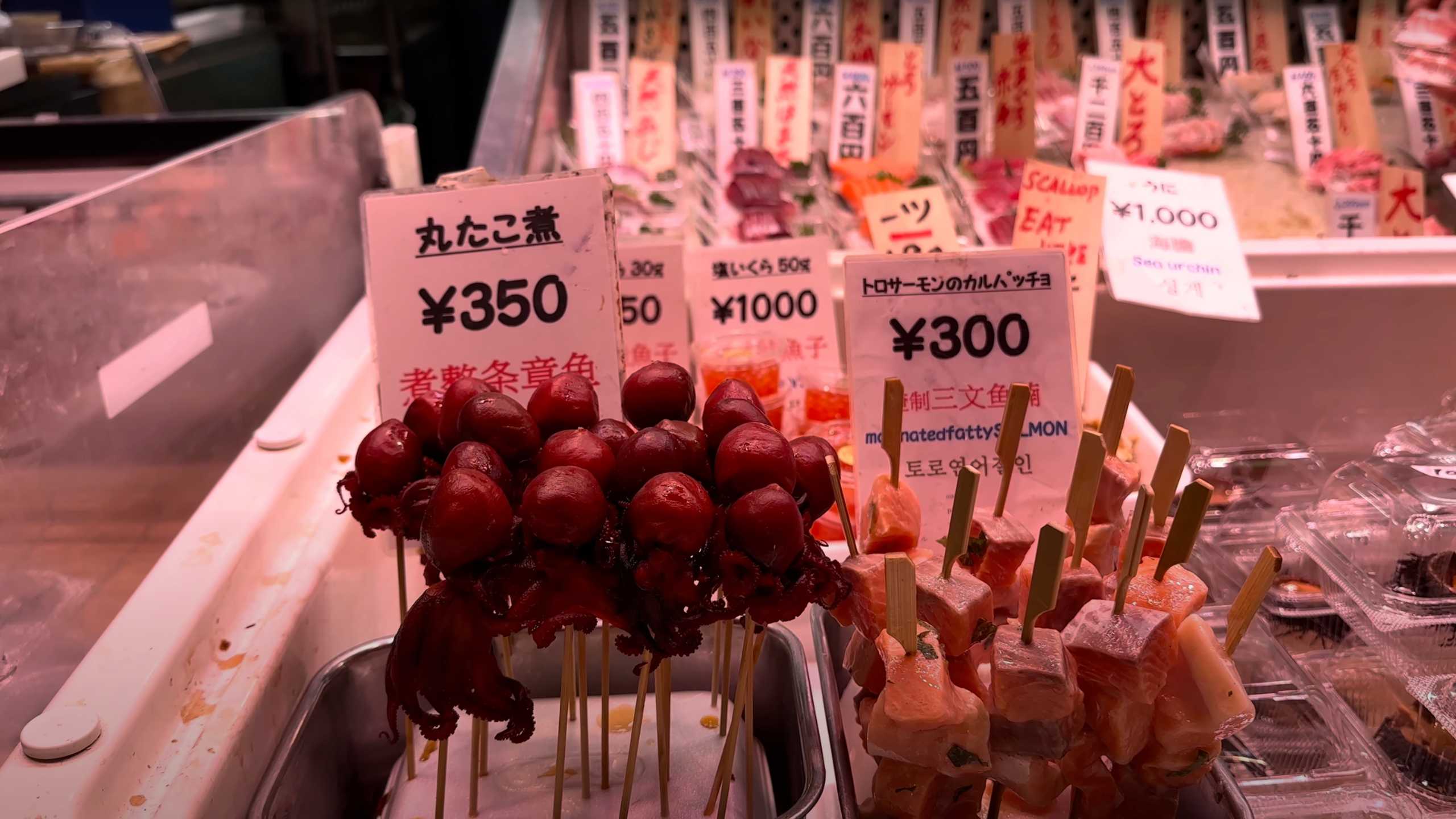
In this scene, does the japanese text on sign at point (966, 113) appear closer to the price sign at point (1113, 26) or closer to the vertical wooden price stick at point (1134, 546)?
the price sign at point (1113, 26)

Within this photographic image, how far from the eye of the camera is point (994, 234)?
8.96 feet

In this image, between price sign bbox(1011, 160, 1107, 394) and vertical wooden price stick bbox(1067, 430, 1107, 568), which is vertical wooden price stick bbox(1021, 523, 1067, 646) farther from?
price sign bbox(1011, 160, 1107, 394)

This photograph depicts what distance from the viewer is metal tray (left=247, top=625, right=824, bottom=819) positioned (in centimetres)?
116

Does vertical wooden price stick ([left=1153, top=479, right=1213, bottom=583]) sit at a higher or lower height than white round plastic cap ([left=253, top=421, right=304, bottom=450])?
higher

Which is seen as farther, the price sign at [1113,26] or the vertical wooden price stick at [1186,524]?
the price sign at [1113,26]

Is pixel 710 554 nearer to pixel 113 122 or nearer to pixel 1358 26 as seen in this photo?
pixel 113 122

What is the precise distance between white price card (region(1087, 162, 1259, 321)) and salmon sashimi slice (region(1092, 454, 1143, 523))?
84 cm

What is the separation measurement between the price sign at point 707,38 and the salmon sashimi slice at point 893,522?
257 cm

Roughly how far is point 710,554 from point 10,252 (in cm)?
117

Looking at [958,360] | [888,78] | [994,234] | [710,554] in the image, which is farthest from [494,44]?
[710,554]

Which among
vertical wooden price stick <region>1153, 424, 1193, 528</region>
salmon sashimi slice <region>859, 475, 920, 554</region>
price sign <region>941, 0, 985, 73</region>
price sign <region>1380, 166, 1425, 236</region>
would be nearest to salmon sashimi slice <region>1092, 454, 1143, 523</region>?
vertical wooden price stick <region>1153, 424, 1193, 528</region>

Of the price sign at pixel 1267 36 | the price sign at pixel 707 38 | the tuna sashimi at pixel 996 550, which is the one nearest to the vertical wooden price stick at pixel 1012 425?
the tuna sashimi at pixel 996 550

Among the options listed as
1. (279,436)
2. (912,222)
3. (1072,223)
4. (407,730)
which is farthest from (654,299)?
(407,730)

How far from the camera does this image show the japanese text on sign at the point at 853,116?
10.6 ft
